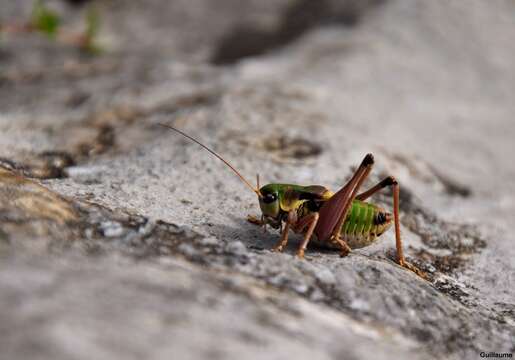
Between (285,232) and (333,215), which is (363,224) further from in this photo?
(285,232)

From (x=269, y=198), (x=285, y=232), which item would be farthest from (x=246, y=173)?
(x=285, y=232)

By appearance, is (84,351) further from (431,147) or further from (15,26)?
(15,26)

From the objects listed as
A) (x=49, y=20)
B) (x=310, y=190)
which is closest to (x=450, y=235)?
(x=310, y=190)

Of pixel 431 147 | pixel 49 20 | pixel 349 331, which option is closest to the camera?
pixel 349 331

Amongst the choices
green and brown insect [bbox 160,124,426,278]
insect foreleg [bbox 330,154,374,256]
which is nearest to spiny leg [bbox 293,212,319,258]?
green and brown insect [bbox 160,124,426,278]

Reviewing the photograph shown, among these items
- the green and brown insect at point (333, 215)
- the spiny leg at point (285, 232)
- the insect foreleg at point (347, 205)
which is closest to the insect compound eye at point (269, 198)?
the green and brown insect at point (333, 215)
